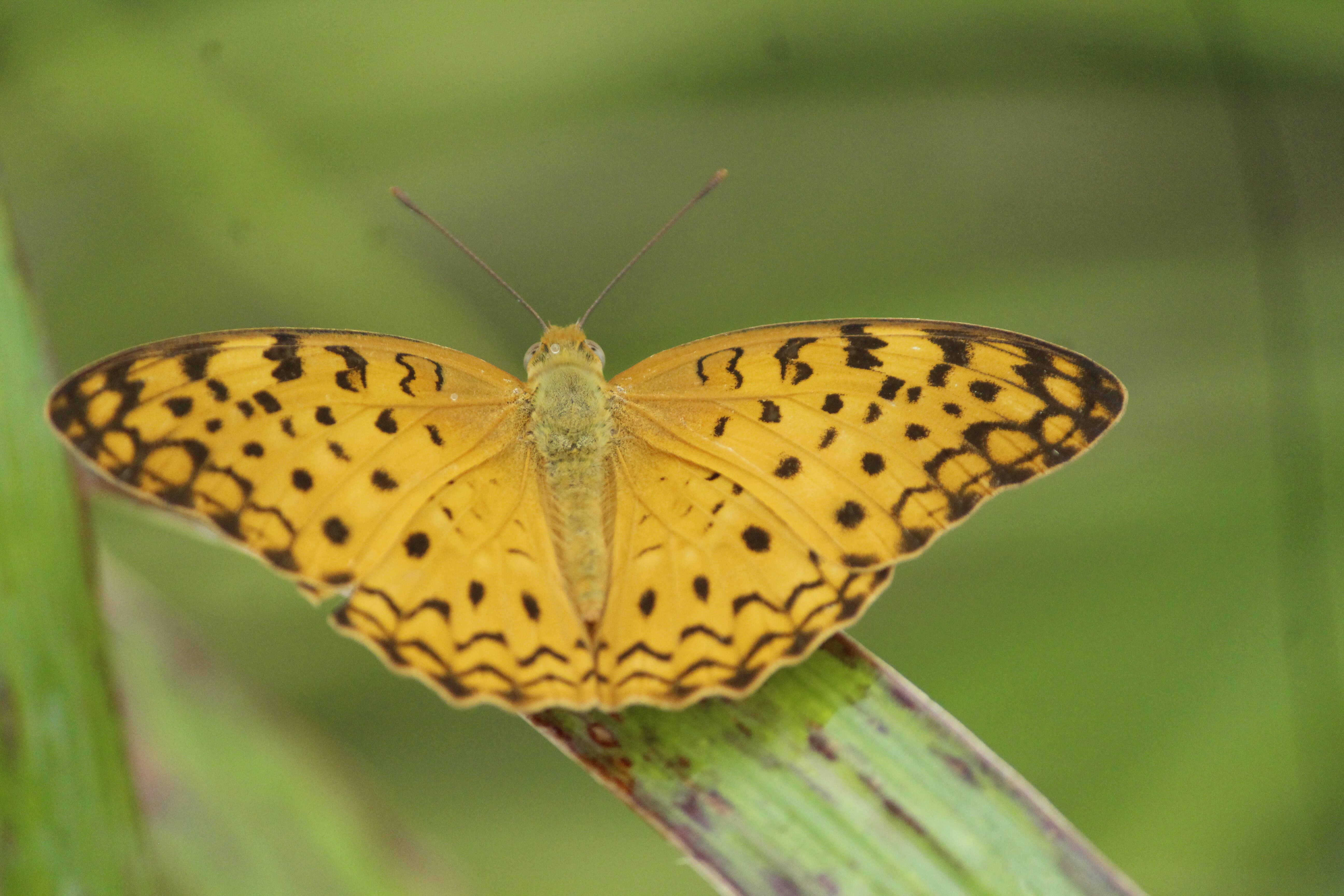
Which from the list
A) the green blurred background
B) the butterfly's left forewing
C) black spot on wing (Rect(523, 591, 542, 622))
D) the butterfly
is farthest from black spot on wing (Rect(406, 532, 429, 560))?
the green blurred background

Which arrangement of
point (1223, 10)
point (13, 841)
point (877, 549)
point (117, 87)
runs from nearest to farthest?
1. point (13, 841)
2. point (877, 549)
3. point (1223, 10)
4. point (117, 87)

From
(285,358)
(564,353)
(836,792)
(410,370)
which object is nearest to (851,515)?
(836,792)

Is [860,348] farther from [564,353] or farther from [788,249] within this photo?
[788,249]

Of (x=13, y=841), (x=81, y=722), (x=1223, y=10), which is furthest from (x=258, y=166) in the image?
(x=1223, y=10)

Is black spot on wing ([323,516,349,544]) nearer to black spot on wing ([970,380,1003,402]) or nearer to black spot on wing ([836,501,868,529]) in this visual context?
black spot on wing ([836,501,868,529])

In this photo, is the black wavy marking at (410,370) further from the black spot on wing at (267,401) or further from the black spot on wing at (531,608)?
the black spot on wing at (531,608)

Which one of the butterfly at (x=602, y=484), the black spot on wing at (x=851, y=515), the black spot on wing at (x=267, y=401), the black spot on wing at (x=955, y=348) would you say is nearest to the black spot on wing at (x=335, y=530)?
the butterfly at (x=602, y=484)

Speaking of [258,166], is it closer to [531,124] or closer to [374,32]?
[374,32]
